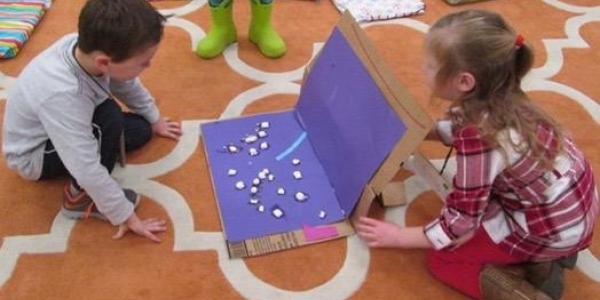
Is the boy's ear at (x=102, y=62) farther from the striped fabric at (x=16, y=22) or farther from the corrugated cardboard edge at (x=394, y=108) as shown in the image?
the striped fabric at (x=16, y=22)

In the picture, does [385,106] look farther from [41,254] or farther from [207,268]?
[41,254]

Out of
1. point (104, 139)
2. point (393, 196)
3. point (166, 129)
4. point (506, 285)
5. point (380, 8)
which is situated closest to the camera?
point (506, 285)

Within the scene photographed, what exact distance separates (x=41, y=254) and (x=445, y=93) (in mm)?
760

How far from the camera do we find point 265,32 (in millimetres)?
1467

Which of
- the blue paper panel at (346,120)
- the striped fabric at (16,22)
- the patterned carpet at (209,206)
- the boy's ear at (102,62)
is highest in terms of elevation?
the boy's ear at (102,62)

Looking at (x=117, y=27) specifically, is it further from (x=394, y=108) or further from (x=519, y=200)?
(x=519, y=200)

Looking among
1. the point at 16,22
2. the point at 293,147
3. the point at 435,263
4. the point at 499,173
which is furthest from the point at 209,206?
the point at 16,22

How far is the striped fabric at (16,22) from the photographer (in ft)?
4.56

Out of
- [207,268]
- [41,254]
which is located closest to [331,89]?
[207,268]

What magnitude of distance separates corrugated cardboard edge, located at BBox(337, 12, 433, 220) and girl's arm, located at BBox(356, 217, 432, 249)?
0.09 feet

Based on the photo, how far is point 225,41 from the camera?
147cm

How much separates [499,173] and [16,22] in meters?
1.31

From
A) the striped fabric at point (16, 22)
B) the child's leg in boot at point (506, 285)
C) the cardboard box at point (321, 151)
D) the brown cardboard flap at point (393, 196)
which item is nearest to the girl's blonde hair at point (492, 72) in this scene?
the cardboard box at point (321, 151)

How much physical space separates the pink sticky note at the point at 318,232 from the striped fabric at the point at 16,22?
930 millimetres
